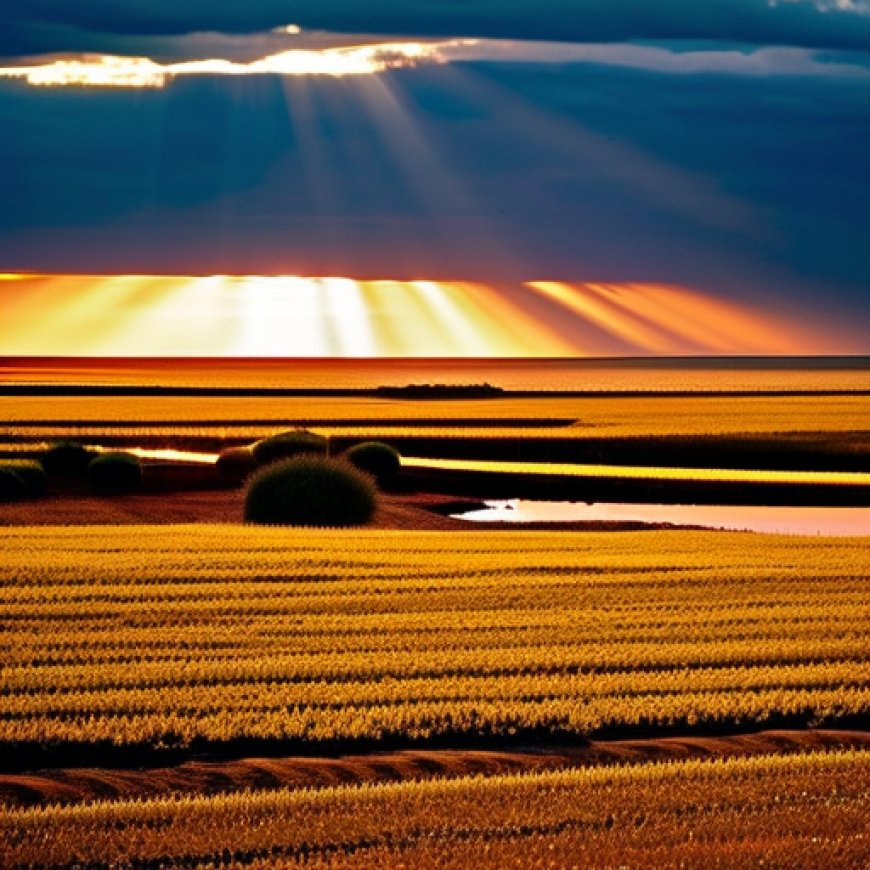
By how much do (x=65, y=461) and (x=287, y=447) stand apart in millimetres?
6549

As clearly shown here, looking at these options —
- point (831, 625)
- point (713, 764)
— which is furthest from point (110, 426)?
point (713, 764)

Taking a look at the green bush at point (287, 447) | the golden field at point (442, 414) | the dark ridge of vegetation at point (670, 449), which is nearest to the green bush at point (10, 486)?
the green bush at point (287, 447)

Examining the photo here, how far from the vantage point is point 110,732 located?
547 inches

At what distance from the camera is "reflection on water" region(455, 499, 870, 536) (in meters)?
39.6

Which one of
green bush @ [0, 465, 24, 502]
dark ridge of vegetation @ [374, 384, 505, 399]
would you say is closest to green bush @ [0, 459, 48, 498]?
green bush @ [0, 465, 24, 502]

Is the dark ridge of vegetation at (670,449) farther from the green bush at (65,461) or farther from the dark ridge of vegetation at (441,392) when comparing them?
the dark ridge of vegetation at (441,392)

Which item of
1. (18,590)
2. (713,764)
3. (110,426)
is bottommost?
(110,426)

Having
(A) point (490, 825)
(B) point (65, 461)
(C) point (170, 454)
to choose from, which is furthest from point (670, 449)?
(A) point (490, 825)

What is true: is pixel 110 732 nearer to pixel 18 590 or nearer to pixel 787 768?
pixel 787 768

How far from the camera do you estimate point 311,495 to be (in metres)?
38.1

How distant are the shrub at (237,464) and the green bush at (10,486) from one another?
8749mm

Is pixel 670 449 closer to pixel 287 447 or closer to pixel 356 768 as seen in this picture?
pixel 287 447

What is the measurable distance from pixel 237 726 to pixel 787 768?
4470 mm

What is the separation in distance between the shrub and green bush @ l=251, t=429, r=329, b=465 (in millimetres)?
262
